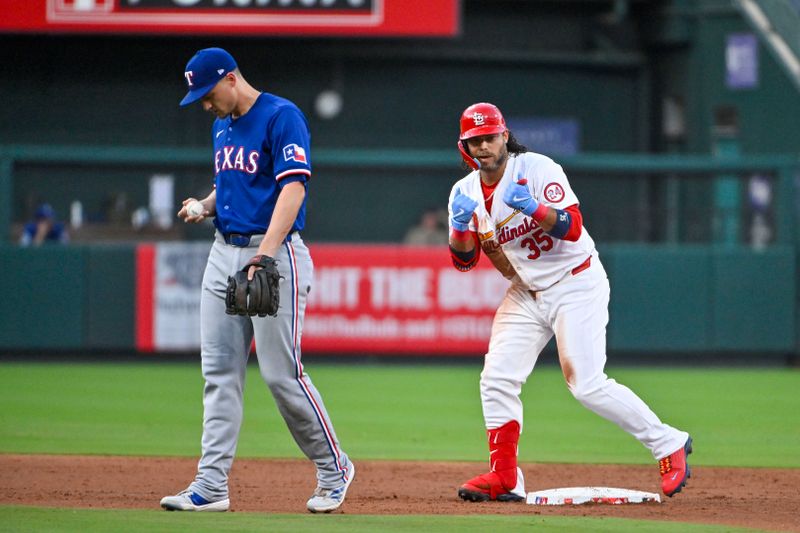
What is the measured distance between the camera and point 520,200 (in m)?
6.02

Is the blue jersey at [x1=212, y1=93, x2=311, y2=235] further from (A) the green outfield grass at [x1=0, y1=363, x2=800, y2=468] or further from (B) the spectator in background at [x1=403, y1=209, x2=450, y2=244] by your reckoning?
(B) the spectator in background at [x1=403, y1=209, x2=450, y2=244]

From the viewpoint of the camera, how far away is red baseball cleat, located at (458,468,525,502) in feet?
21.1

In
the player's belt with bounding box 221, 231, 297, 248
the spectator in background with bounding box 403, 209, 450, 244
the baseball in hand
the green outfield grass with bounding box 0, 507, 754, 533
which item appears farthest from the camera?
the spectator in background with bounding box 403, 209, 450, 244

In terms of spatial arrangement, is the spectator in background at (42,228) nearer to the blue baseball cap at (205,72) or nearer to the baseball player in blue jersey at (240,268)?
the baseball player in blue jersey at (240,268)

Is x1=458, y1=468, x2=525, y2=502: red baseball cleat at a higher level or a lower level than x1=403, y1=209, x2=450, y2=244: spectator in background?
lower

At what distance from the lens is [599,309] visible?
6441mm

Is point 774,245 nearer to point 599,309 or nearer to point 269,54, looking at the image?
point 269,54

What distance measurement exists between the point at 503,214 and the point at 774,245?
9483 mm

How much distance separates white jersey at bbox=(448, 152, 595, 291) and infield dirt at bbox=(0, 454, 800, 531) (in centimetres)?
111

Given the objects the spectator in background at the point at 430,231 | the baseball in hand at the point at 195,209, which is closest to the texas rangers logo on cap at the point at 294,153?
the baseball in hand at the point at 195,209

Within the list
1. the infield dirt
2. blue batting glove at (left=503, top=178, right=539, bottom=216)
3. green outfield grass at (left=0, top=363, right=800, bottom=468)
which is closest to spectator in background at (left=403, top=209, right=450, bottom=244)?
green outfield grass at (left=0, top=363, right=800, bottom=468)

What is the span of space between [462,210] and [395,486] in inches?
65.9

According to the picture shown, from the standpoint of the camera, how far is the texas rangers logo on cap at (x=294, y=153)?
5746mm

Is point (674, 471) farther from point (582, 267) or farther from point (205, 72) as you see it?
point (205, 72)
